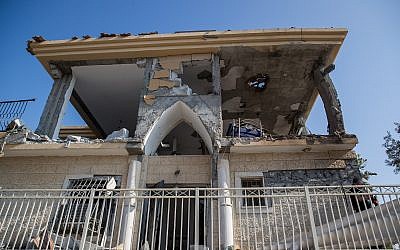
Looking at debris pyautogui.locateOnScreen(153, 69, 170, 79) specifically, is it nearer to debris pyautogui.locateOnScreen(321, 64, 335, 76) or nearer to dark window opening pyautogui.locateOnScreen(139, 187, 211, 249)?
dark window opening pyautogui.locateOnScreen(139, 187, 211, 249)

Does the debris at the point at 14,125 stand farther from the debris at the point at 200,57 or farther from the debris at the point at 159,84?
the debris at the point at 200,57

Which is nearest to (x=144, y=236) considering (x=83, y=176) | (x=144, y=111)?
(x=83, y=176)

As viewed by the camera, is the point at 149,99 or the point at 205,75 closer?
the point at 149,99

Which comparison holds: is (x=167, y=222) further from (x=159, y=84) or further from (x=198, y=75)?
(x=198, y=75)

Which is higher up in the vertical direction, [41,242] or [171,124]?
[171,124]

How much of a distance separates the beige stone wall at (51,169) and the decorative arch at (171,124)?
93 cm

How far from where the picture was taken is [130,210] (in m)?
7.64

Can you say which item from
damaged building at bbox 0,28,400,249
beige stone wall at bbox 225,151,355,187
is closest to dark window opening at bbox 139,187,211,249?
damaged building at bbox 0,28,400,249

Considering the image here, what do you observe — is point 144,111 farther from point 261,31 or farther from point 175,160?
point 261,31

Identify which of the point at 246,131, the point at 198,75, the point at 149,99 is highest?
the point at 198,75

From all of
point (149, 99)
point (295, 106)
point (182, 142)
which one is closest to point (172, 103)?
point (149, 99)

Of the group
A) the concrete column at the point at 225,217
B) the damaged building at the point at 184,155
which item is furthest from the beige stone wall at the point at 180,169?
the concrete column at the point at 225,217

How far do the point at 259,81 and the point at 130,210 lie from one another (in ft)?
23.0

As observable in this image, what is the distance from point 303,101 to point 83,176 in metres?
9.06
